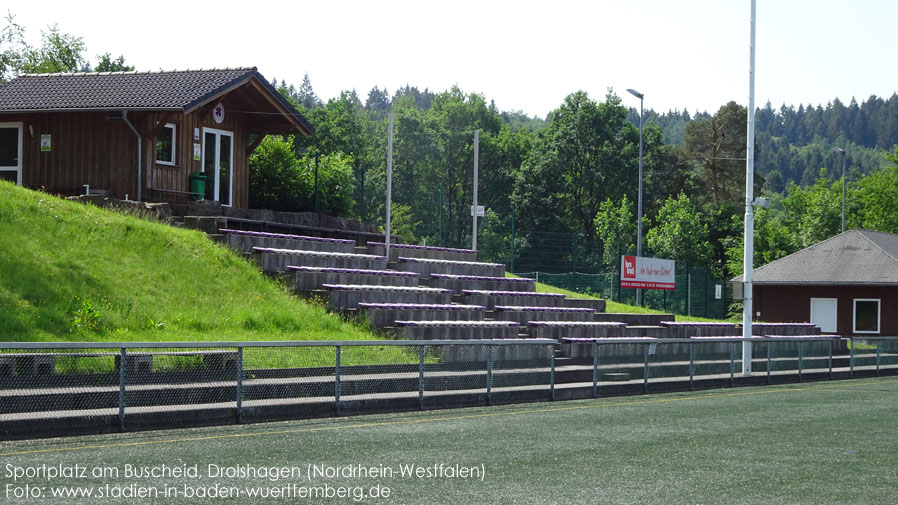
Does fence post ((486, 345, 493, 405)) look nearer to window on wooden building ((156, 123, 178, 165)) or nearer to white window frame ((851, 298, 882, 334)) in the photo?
window on wooden building ((156, 123, 178, 165))

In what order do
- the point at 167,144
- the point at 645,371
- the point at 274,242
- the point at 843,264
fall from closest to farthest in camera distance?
the point at 645,371
the point at 274,242
the point at 167,144
the point at 843,264

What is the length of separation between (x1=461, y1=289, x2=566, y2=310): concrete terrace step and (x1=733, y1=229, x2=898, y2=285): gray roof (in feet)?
62.3

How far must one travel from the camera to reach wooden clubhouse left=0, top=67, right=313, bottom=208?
88.7ft

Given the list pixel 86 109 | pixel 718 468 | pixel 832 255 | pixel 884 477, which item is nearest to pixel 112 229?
pixel 86 109

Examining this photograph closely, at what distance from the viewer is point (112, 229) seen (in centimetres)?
2125

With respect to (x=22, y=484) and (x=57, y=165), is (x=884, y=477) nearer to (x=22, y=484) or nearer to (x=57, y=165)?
(x=22, y=484)

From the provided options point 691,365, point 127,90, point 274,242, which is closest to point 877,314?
point 691,365

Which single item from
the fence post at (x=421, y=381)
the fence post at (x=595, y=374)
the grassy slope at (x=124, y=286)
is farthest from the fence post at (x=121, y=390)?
the fence post at (x=595, y=374)

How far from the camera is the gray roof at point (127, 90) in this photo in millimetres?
26672

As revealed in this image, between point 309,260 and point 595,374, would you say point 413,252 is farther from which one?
point 595,374

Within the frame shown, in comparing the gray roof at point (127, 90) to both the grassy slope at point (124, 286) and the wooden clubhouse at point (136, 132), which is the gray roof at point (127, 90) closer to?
the wooden clubhouse at point (136, 132)

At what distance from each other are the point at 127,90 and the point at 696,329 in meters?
17.5

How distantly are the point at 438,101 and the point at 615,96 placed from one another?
36.3 metres

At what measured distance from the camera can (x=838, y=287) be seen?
45.4 m
